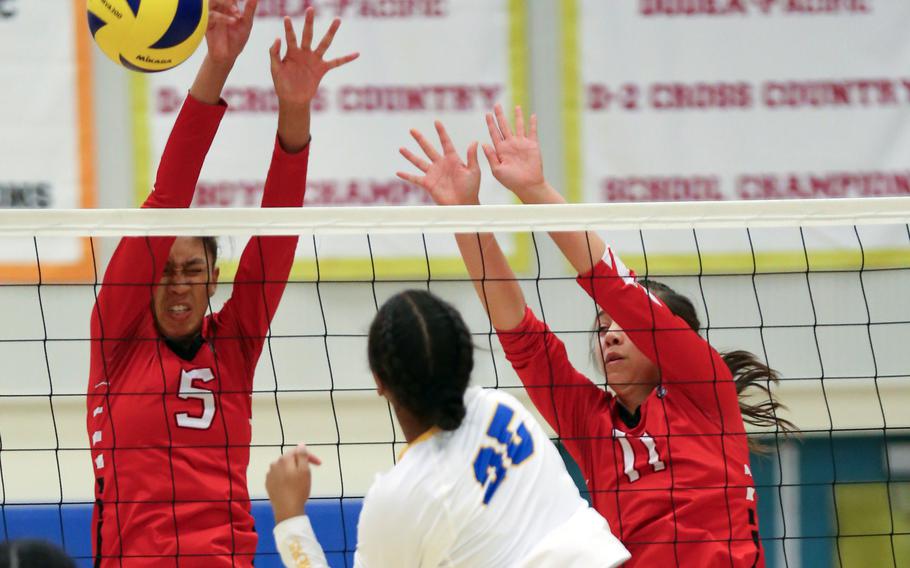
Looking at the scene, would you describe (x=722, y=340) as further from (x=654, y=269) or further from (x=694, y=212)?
(x=694, y=212)

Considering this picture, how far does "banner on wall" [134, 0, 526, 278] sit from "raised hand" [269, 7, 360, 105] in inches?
101

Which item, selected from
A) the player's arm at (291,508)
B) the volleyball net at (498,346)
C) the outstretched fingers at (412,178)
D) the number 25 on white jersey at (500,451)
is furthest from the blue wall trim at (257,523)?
the number 25 on white jersey at (500,451)

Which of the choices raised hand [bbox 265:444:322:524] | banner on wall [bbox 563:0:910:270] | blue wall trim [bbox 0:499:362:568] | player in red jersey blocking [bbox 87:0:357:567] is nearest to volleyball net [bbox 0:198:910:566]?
banner on wall [bbox 563:0:910:270]

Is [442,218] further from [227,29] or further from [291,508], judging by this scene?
[291,508]

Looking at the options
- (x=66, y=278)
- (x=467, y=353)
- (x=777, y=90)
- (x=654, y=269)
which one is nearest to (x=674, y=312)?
(x=467, y=353)

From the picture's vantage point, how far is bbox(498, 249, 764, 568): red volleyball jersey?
9.12ft

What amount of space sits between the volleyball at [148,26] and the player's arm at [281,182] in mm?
209

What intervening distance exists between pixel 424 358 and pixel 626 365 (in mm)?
1040

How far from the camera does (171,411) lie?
2.82 m

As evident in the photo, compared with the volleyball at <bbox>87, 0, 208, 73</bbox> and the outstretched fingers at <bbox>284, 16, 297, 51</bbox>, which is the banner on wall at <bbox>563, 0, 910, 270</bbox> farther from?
the volleyball at <bbox>87, 0, 208, 73</bbox>

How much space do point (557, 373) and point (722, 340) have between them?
2.98 metres

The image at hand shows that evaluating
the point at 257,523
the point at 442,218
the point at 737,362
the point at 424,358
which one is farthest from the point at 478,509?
the point at 257,523

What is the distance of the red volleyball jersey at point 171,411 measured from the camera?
2.76 meters

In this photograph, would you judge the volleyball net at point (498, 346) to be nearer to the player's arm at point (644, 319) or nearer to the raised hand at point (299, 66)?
the raised hand at point (299, 66)
